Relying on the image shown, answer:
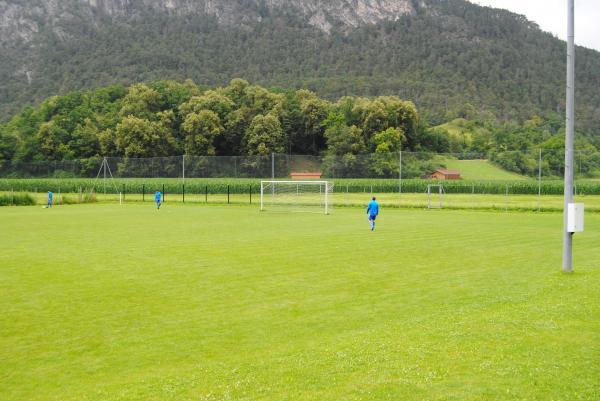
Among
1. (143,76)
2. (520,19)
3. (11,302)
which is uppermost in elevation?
(520,19)

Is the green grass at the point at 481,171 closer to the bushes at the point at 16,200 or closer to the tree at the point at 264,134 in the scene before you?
the tree at the point at 264,134

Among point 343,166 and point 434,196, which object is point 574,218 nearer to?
point 434,196

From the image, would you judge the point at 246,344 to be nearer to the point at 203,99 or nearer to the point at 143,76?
the point at 203,99

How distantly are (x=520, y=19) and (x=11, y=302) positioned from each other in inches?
7148

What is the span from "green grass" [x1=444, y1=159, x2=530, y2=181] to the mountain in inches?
3032

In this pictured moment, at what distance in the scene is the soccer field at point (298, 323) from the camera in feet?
19.0

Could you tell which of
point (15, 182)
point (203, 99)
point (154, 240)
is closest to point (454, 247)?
point (154, 240)

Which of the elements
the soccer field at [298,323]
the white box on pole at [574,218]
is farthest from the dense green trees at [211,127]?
the white box on pole at [574,218]

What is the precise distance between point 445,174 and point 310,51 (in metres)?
133

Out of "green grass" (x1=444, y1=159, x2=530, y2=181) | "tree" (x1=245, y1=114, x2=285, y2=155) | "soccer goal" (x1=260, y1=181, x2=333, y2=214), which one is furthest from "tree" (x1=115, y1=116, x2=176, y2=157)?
"green grass" (x1=444, y1=159, x2=530, y2=181)

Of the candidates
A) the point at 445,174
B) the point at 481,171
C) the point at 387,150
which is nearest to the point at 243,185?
the point at 445,174

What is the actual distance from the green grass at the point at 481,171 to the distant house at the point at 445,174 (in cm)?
32

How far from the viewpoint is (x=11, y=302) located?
9805 mm

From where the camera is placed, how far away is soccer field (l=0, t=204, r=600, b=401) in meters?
5.79
